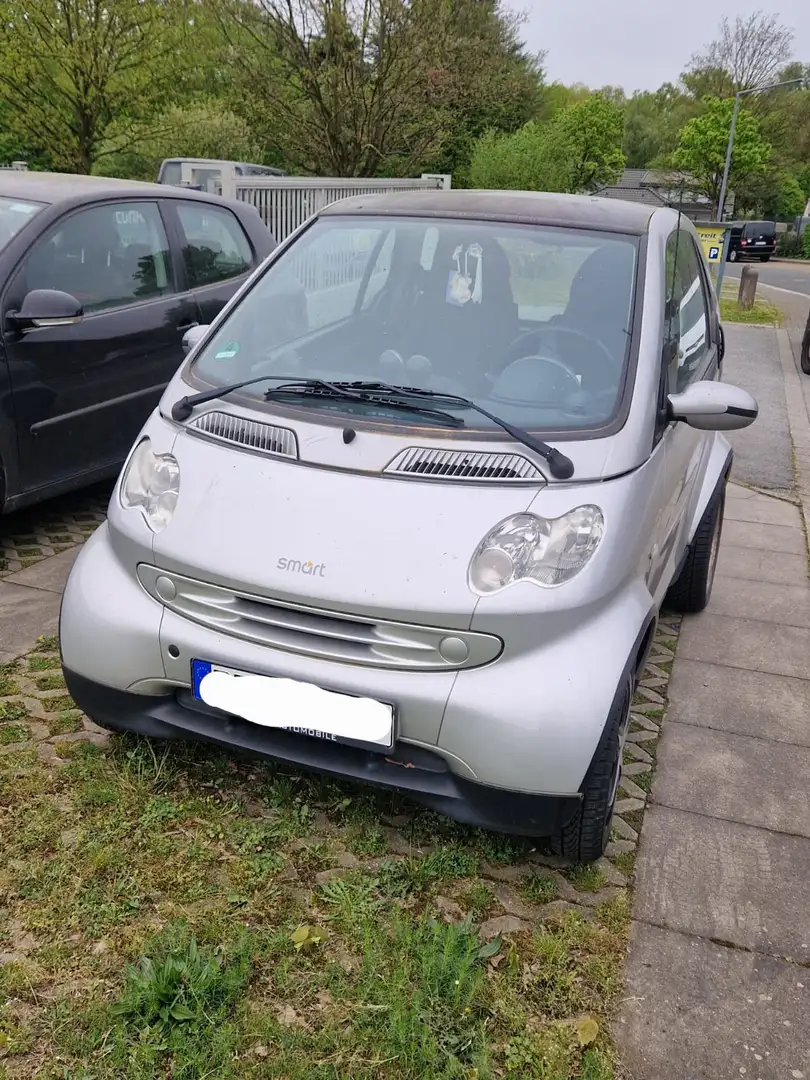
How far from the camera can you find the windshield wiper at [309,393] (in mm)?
2855

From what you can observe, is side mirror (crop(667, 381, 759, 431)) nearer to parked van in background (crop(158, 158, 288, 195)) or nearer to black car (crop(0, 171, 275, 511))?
black car (crop(0, 171, 275, 511))

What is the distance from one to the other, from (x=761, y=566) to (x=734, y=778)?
7.68 ft

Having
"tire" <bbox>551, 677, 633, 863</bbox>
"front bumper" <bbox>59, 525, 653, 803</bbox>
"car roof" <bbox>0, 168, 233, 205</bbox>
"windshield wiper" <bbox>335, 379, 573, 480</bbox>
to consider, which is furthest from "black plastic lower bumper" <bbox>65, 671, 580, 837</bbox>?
"car roof" <bbox>0, 168, 233, 205</bbox>

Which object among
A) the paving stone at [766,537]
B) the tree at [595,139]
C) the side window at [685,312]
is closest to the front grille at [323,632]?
the side window at [685,312]

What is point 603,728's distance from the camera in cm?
237

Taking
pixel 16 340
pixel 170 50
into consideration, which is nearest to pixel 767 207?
pixel 170 50

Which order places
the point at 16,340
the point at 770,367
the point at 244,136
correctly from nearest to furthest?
the point at 16,340, the point at 770,367, the point at 244,136

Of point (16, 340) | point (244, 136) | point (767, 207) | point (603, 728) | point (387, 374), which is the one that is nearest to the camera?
point (603, 728)

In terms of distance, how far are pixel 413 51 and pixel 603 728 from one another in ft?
56.7

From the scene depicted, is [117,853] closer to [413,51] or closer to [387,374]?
[387,374]

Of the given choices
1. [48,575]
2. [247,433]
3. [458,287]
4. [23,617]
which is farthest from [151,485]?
[48,575]

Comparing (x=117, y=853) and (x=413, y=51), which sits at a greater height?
(x=413, y=51)

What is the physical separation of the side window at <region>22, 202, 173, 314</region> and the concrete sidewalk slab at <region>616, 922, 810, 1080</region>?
3.89 m

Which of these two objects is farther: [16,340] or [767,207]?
[767,207]
